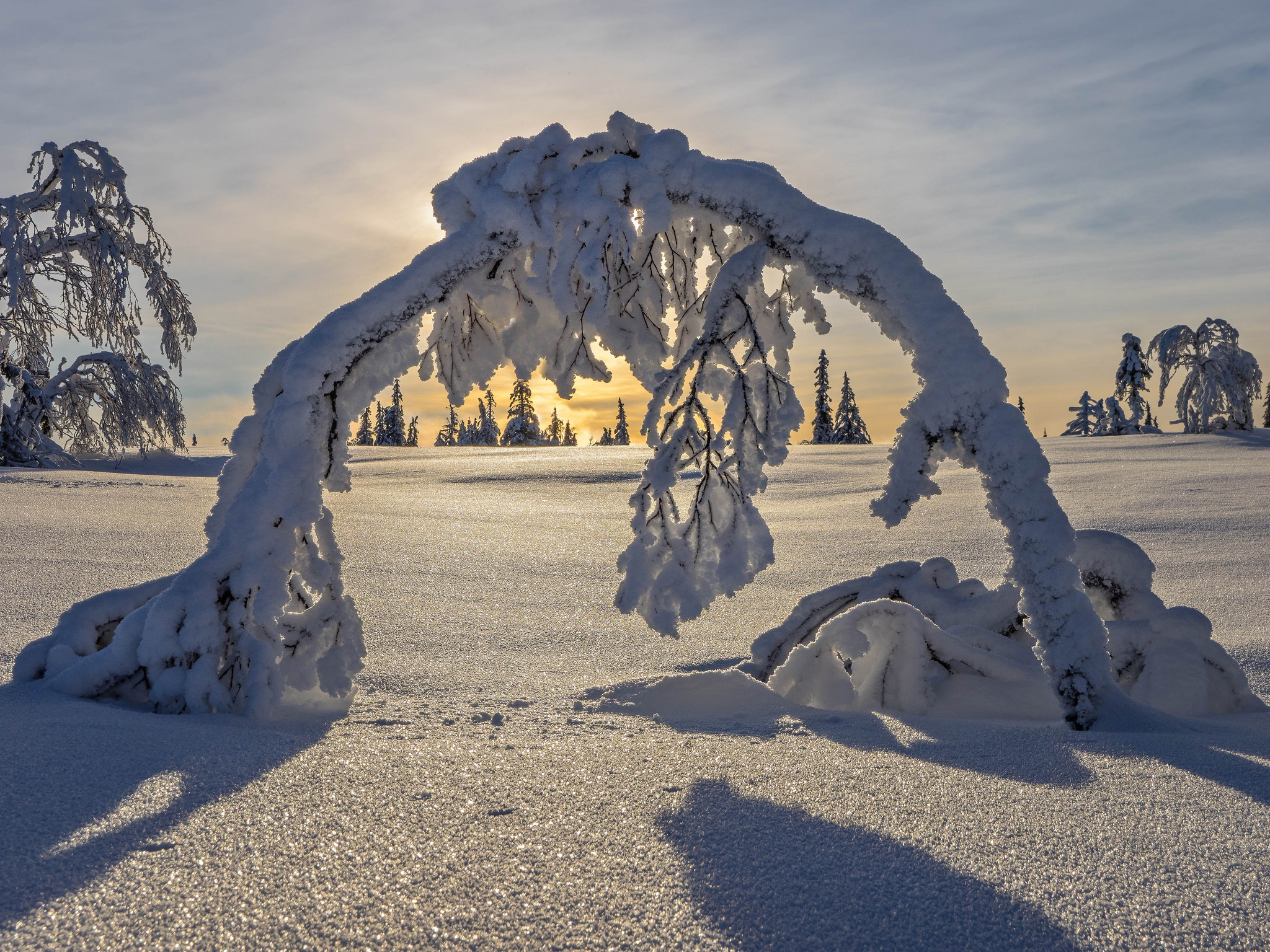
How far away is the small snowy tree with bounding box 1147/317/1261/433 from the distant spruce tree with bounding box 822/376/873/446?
2343cm

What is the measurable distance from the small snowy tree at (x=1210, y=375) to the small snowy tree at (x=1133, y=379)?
13.6 meters

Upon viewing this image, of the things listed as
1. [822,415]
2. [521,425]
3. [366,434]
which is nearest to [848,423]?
[822,415]

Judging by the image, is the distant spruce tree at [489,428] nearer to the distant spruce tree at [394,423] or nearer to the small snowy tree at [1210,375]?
the distant spruce tree at [394,423]

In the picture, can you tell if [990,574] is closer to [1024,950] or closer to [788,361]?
[788,361]

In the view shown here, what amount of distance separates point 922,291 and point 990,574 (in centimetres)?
325

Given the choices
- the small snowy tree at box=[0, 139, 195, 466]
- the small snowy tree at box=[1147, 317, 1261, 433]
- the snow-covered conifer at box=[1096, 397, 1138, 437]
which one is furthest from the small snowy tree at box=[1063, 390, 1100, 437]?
the small snowy tree at box=[0, 139, 195, 466]

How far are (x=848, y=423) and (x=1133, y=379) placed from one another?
13452 mm

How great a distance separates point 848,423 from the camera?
3941 cm

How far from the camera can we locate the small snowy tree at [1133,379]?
27.7 m

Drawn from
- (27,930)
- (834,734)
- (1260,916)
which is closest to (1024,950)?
(1260,916)

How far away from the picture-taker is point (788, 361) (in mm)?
2588

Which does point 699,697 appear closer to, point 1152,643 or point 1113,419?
point 1152,643

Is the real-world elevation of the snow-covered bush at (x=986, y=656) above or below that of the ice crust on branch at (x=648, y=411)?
below

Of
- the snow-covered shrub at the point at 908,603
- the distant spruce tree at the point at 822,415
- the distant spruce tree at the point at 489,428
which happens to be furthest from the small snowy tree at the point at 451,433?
the snow-covered shrub at the point at 908,603
